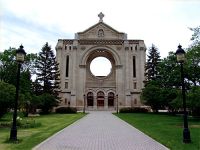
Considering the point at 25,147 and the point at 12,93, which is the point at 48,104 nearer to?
the point at 12,93

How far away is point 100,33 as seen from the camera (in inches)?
2504

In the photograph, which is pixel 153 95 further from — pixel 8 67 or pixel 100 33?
pixel 100 33

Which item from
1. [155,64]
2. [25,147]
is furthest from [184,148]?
[155,64]

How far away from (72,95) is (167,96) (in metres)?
25.7

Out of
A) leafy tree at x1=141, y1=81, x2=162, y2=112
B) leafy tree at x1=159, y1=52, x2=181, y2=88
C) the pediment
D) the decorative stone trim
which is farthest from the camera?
the pediment

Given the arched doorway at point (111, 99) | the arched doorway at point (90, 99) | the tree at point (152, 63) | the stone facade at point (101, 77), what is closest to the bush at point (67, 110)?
the stone facade at point (101, 77)

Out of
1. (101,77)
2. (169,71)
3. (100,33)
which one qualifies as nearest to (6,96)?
(169,71)

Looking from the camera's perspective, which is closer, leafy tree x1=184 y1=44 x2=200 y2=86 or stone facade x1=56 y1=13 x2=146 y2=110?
leafy tree x1=184 y1=44 x2=200 y2=86

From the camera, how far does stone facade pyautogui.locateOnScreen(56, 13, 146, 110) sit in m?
59.2

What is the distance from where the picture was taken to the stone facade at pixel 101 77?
194ft

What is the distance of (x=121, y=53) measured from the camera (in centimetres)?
6159

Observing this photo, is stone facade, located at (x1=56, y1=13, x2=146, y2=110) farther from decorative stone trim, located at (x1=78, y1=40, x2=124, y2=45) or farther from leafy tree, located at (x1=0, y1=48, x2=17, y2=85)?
leafy tree, located at (x1=0, y1=48, x2=17, y2=85)

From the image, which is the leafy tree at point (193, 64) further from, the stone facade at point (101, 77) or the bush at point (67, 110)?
the stone facade at point (101, 77)

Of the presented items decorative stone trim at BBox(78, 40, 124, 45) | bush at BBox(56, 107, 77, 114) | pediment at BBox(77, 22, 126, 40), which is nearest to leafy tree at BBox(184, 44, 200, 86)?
bush at BBox(56, 107, 77, 114)
